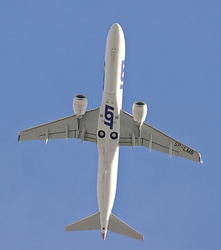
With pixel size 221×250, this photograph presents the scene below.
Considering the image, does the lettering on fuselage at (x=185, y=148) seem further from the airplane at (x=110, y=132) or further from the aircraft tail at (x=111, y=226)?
the aircraft tail at (x=111, y=226)

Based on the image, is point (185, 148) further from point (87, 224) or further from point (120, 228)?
point (87, 224)

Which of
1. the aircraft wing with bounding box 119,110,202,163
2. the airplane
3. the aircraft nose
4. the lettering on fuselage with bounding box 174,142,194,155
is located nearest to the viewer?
the airplane

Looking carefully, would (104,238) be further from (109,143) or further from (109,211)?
(109,143)

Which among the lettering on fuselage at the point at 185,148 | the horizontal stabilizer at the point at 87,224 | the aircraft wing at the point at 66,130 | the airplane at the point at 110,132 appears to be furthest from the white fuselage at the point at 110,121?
the lettering on fuselage at the point at 185,148

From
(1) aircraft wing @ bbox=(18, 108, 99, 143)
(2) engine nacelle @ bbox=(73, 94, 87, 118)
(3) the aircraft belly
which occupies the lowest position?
(3) the aircraft belly

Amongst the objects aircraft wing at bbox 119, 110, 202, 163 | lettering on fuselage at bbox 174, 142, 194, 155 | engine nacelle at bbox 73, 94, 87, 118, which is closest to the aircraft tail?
aircraft wing at bbox 119, 110, 202, 163

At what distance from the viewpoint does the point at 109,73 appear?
55.3 meters

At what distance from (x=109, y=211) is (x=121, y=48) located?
13.6m

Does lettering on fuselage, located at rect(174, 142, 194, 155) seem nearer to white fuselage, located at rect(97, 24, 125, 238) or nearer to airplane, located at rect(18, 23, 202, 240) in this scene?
airplane, located at rect(18, 23, 202, 240)

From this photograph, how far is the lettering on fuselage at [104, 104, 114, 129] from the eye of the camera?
5612 centimetres

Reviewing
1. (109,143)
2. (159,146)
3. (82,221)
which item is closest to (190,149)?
(159,146)

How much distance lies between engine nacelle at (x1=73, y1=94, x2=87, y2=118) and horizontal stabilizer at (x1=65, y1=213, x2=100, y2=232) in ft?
32.1

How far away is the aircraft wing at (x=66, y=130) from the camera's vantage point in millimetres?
59781

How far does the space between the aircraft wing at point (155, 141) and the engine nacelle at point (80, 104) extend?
13.6 feet
